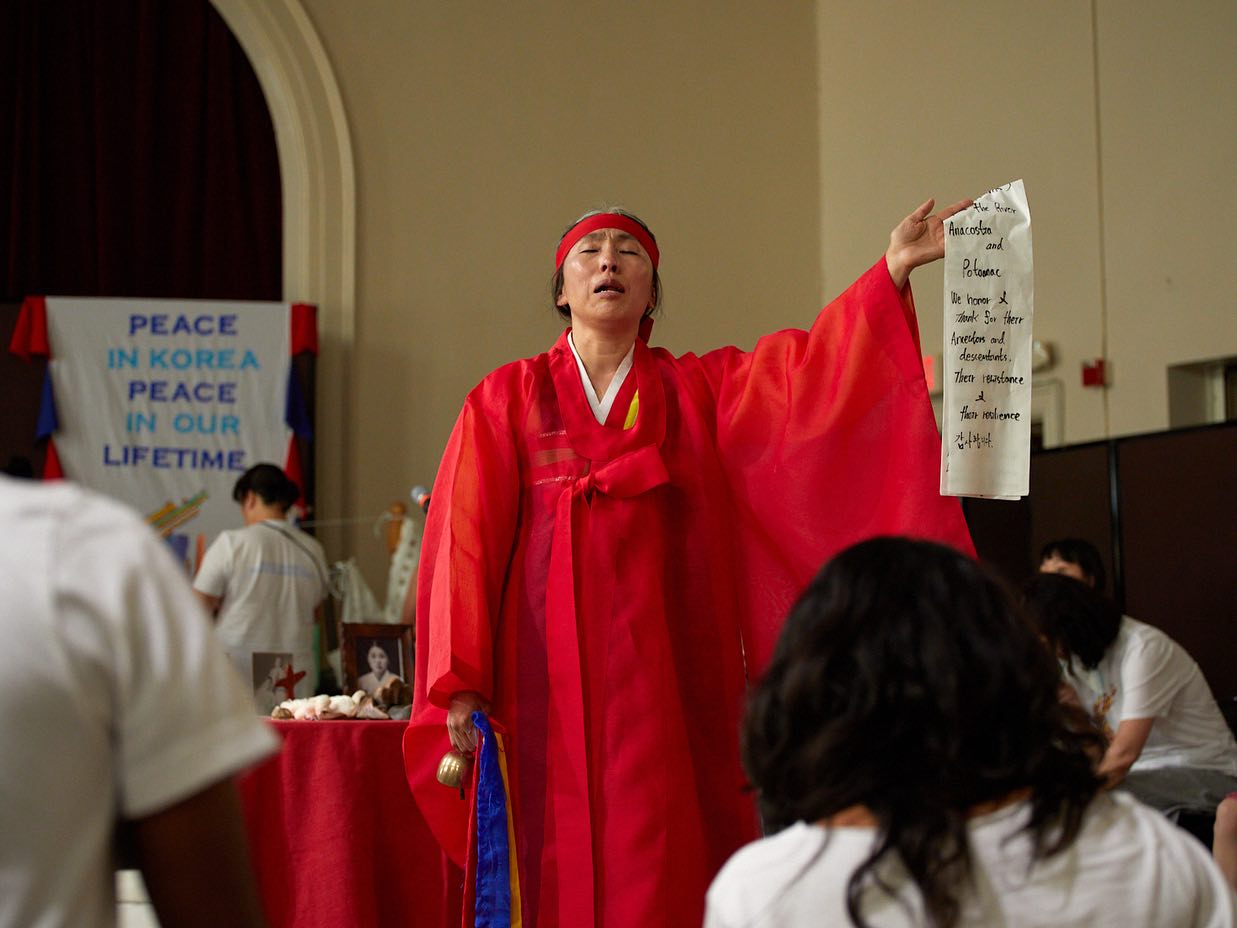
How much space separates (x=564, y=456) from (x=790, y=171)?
5.32 metres

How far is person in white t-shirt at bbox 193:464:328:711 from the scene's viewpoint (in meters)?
4.76

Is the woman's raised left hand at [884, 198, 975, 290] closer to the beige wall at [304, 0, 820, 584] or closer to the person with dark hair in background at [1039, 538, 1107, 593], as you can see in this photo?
the person with dark hair in background at [1039, 538, 1107, 593]

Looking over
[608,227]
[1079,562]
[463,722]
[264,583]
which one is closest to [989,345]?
[608,227]

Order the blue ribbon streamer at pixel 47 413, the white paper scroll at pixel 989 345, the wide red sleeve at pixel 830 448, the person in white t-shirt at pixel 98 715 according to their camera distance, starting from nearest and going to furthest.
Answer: the person in white t-shirt at pixel 98 715 → the white paper scroll at pixel 989 345 → the wide red sleeve at pixel 830 448 → the blue ribbon streamer at pixel 47 413

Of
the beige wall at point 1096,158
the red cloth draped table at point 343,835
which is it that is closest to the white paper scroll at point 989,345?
the red cloth draped table at point 343,835

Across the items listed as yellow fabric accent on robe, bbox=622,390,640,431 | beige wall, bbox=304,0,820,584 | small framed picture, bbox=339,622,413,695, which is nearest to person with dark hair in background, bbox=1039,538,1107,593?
small framed picture, bbox=339,622,413,695

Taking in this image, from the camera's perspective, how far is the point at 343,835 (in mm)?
2748

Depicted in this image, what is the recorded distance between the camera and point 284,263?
21.9 feet

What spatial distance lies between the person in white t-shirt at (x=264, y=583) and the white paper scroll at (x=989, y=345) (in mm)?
2904

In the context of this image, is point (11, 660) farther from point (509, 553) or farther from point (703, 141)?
point (703, 141)

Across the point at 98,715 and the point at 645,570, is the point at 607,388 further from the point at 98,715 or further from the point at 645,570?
the point at 98,715

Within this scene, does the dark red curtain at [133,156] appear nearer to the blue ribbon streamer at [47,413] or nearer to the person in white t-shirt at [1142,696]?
the blue ribbon streamer at [47,413]

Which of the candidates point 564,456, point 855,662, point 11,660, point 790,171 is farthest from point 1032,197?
point 11,660

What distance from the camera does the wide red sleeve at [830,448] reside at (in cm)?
248
